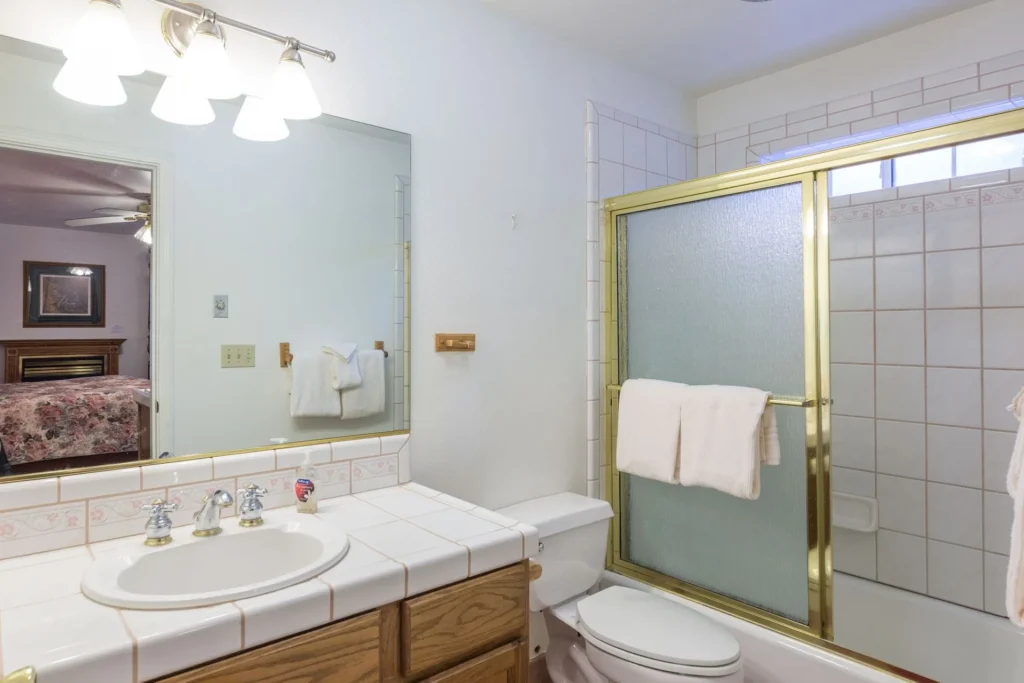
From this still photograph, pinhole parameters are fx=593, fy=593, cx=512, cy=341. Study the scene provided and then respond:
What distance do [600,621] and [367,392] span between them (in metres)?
0.89

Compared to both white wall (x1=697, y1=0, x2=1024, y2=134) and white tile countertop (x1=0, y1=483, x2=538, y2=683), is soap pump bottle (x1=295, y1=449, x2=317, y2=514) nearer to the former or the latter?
white tile countertop (x1=0, y1=483, x2=538, y2=683)

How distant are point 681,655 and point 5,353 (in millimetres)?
1590

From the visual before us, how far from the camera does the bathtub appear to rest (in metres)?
1.84

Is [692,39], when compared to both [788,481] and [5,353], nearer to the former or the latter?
[788,481]

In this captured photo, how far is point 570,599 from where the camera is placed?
188 centimetres

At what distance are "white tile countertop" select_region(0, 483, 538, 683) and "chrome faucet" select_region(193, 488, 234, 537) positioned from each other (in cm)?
3

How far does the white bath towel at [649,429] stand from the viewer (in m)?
1.85

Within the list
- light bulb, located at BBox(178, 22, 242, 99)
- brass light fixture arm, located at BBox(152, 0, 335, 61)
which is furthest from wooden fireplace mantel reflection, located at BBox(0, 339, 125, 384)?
brass light fixture arm, located at BBox(152, 0, 335, 61)

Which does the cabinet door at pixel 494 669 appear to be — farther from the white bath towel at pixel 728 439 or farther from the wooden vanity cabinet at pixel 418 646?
the white bath towel at pixel 728 439

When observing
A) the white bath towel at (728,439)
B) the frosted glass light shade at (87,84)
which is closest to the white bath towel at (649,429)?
the white bath towel at (728,439)

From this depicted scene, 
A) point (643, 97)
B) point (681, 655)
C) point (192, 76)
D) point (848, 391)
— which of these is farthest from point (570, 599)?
point (643, 97)

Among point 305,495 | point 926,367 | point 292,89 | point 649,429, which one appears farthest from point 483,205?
point 926,367

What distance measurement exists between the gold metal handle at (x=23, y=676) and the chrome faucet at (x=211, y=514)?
482 millimetres

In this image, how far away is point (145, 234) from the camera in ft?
4.20
